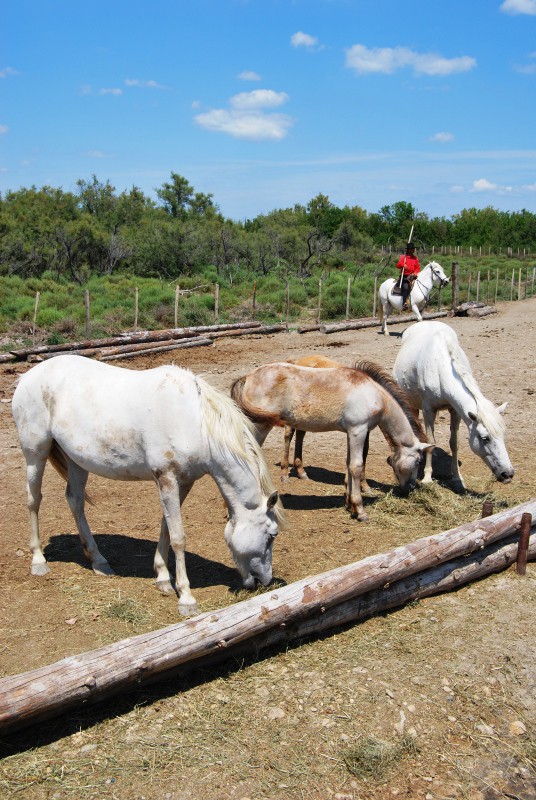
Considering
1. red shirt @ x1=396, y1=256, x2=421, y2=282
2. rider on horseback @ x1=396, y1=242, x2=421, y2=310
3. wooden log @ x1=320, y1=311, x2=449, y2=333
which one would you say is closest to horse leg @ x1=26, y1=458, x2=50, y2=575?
wooden log @ x1=320, y1=311, x2=449, y2=333

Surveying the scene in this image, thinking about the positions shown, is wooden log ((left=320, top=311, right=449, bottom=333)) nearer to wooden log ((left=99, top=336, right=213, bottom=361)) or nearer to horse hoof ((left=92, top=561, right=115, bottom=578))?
wooden log ((left=99, top=336, right=213, bottom=361))

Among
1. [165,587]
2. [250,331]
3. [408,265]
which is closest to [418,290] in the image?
[408,265]

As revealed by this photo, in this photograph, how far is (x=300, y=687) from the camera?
450 cm

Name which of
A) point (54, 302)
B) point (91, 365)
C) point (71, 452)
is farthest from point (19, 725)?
point (54, 302)

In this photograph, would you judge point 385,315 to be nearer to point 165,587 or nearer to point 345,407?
point 345,407

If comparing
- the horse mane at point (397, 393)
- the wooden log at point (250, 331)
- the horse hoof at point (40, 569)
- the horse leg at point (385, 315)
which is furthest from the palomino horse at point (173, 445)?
the horse leg at point (385, 315)

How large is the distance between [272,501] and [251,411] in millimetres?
2057

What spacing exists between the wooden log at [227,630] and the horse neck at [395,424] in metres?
1.66

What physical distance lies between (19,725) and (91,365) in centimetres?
304

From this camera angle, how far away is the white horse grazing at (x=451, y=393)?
738cm

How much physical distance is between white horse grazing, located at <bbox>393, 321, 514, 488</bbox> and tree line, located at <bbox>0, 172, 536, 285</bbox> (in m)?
26.2

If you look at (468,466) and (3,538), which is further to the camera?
(468,466)

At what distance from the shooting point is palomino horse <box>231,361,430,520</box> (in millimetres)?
7449

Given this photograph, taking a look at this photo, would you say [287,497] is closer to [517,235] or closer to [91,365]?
[91,365]
